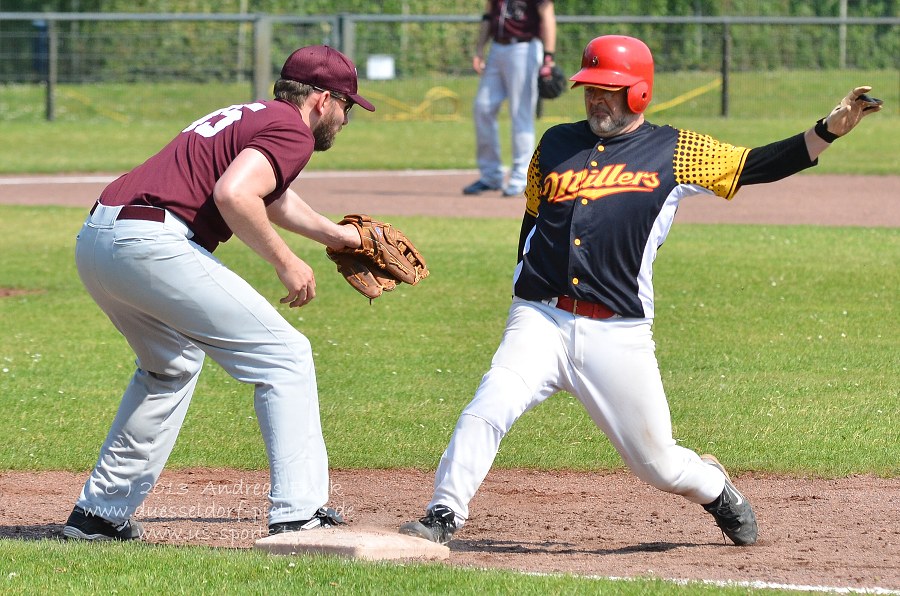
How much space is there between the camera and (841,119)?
4.66m

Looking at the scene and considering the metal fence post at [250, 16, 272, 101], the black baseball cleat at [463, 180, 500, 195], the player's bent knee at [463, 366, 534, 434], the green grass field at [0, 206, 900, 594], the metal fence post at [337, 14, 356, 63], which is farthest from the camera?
the metal fence post at [337, 14, 356, 63]

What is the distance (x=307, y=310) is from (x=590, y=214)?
5.36 metres

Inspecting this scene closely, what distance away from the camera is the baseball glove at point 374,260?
523cm

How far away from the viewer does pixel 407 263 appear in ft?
17.5

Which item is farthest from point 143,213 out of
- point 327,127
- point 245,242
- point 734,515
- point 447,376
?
point 447,376

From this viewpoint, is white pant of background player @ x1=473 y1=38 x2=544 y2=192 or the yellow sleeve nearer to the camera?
the yellow sleeve

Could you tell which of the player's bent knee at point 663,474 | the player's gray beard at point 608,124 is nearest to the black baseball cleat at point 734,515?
the player's bent knee at point 663,474

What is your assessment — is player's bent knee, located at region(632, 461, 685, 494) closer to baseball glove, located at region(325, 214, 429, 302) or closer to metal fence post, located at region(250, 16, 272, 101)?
baseball glove, located at region(325, 214, 429, 302)

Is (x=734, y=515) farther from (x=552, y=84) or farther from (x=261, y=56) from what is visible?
(x=261, y=56)

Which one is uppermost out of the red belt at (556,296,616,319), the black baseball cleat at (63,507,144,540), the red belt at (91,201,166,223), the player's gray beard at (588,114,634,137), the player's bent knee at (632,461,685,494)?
the player's gray beard at (588,114,634,137)

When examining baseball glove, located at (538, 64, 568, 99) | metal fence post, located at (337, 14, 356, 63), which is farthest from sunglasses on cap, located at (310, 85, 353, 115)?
metal fence post, located at (337, 14, 356, 63)

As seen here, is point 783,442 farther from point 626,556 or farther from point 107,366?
point 107,366

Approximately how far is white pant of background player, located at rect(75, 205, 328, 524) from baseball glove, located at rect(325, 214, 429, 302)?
52 centimetres

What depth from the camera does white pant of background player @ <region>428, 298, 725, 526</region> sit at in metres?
4.66
